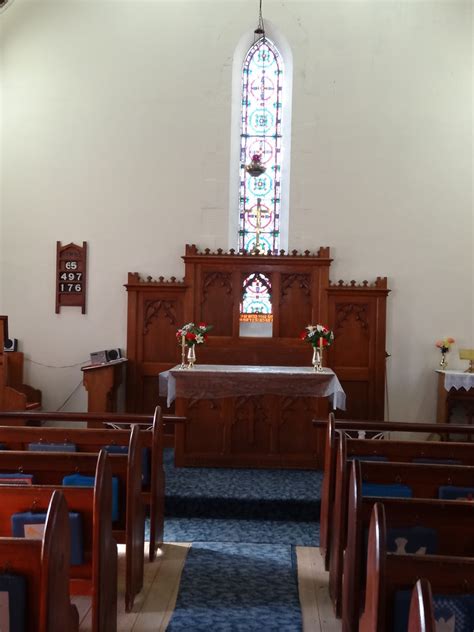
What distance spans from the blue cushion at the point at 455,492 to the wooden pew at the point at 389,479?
42mm

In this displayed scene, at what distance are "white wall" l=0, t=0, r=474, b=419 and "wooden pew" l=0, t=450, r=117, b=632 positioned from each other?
5.17 m

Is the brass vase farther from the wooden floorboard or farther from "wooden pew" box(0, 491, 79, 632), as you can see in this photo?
"wooden pew" box(0, 491, 79, 632)

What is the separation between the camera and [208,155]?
8023mm

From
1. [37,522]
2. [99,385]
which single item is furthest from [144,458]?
[99,385]

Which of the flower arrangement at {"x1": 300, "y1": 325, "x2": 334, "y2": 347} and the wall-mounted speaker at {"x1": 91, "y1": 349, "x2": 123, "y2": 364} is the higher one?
the flower arrangement at {"x1": 300, "y1": 325, "x2": 334, "y2": 347}

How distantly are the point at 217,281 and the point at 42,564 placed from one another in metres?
5.97

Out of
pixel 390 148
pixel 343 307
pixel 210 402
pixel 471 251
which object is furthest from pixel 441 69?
pixel 210 402

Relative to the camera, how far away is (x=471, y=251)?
7871 millimetres

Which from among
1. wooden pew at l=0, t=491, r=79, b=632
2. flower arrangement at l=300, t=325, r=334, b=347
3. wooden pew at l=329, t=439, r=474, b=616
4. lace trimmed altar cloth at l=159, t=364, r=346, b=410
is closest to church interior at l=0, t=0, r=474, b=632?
flower arrangement at l=300, t=325, r=334, b=347

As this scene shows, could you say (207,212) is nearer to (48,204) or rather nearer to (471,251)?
(48,204)

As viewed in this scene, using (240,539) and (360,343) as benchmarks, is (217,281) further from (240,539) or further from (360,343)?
(240,539)

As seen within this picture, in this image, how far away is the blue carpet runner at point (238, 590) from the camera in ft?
10.4

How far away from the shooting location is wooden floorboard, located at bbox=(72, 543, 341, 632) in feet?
10.4

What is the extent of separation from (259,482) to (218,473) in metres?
0.52
